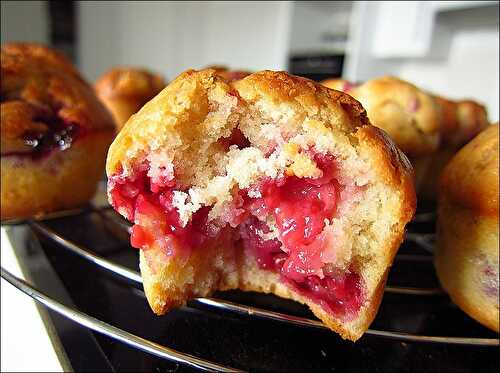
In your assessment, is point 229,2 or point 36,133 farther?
point 229,2

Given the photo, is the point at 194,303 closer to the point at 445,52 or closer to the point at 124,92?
the point at 124,92

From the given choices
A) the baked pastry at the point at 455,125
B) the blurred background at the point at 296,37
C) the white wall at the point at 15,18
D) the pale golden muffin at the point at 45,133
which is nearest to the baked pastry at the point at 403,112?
the baked pastry at the point at 455,125

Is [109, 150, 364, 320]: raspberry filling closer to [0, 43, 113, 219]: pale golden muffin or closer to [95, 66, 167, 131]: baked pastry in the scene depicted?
[0, 43, 113, 219]: pale golden muffin

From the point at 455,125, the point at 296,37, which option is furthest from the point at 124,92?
the point at 296,37

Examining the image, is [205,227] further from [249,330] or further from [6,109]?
[6,109]

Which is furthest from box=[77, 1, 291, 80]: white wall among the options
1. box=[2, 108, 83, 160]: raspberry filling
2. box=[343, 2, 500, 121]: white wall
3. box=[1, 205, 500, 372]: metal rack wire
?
box=[1, 205, 500, 372]: metal rack wire

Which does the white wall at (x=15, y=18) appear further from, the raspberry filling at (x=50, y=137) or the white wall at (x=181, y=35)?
the raspberry filling at (x=50, y=137)

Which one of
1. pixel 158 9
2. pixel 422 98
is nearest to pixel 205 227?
pixel 422 98
